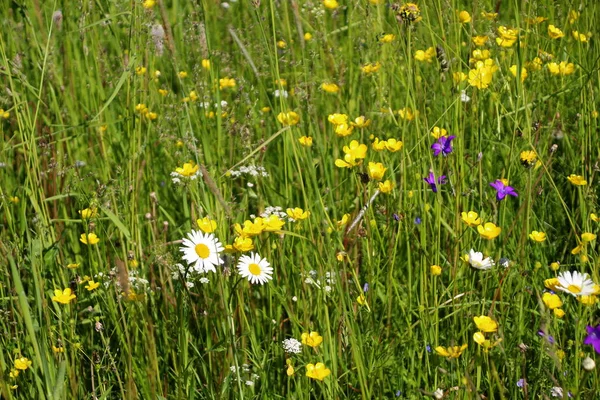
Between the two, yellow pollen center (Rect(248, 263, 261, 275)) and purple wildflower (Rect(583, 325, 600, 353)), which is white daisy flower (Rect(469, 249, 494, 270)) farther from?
yellow pollen center (Rect(248, 263, 261, 275))

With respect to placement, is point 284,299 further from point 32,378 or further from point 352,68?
point 352,68

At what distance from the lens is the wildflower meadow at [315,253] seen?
148cm

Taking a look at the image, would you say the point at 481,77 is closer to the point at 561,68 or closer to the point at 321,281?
the point at 561,68

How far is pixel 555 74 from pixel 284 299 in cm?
137

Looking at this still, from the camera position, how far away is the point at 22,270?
6.31 ft

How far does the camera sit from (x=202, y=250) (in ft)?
5.08

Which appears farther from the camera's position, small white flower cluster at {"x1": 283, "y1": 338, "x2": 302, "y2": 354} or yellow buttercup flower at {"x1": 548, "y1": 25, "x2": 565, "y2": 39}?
yellow buttercup flower at {"x1": 548, "y1": 25, "x2": 565, "y2": 39}

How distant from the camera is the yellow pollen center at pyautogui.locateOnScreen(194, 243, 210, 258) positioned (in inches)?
60.4

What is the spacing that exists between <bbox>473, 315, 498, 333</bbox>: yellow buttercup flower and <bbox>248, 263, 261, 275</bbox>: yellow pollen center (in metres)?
0.50

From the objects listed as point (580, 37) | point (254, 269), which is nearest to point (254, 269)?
point (254, 269)

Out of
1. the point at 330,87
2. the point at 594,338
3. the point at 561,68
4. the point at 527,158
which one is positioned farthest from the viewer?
the point at 330,87

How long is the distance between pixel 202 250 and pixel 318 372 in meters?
0.37

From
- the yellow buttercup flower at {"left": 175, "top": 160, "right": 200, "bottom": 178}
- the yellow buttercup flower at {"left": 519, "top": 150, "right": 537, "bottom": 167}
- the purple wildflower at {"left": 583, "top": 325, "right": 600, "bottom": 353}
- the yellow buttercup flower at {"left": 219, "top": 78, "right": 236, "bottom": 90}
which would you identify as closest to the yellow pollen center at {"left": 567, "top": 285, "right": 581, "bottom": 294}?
the purple wildflower at {"left": 583, "top": 325, "right": 600, "bottom": 353}

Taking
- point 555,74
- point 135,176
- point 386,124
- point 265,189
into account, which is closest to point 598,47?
point 555,74
